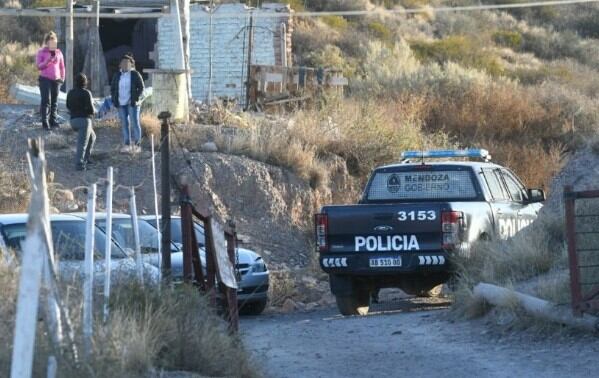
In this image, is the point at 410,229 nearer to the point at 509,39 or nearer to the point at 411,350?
the point at 411,350

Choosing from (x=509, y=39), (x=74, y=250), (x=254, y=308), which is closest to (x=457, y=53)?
(x=509, y=39)

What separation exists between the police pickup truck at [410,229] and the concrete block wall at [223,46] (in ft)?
65.3

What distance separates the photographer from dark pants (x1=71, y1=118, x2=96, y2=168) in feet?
69.8

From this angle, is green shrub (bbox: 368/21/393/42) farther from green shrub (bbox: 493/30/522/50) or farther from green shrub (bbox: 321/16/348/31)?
green shrub (bbox: 493/30/522/50)

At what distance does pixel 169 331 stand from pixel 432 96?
84.8ft

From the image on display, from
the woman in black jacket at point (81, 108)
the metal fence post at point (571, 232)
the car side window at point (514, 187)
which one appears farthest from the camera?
Answer: the woman in black jacket at point (81, 108)

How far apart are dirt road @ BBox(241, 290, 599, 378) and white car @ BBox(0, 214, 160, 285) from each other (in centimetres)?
137

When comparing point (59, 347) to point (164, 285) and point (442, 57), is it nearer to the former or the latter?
point (164, 285)

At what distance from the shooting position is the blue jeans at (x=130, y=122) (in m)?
22.7

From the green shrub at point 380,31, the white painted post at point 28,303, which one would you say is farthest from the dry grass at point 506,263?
the green shrub at point 380,31

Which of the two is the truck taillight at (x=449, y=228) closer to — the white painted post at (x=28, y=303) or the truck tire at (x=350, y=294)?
the truck tire at (x=350, y=294)

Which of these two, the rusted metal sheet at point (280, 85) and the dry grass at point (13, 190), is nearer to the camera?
the dry grass at point (13, 190)

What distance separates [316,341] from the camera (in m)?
13.4

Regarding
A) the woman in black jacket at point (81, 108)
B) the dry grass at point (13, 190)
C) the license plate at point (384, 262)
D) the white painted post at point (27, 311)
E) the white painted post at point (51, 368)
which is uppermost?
the white painted post at point (27, 311)
